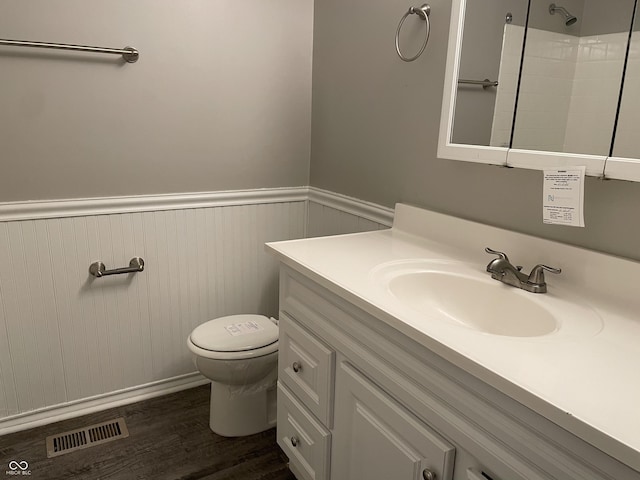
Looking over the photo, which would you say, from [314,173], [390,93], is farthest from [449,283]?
[314,173]

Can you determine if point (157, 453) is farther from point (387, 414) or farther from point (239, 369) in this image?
point (387, 414)

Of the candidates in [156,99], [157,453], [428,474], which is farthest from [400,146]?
[157,453]

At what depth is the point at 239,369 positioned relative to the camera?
181 centimetres

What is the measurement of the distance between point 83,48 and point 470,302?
1.55 meters

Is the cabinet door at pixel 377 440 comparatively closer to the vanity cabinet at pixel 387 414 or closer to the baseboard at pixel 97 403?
the vanity cabinet at pixel 387 414

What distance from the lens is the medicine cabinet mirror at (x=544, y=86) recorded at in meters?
1.10

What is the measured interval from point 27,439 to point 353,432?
1.37 meters

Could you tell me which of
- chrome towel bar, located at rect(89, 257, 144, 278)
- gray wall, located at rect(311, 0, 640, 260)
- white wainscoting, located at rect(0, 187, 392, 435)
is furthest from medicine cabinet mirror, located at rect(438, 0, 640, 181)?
chrome towel bar, located at rect(89, 257, 144, 278)

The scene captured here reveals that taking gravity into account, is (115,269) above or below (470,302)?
below

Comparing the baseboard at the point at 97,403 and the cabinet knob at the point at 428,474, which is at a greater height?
the cabinet knob at the point at 428,474

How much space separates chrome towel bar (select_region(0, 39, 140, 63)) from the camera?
5.29ft

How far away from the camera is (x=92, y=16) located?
68.3 inches

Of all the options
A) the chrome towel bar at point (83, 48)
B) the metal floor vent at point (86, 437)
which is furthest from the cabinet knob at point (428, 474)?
the chrome towel bar at point (83, 48)

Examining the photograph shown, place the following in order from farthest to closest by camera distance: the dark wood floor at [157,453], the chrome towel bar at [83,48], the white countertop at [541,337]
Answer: the dark wood floor at [157,453]
the chrome towel bar at [83,48]
the white countertop at [541,337]
